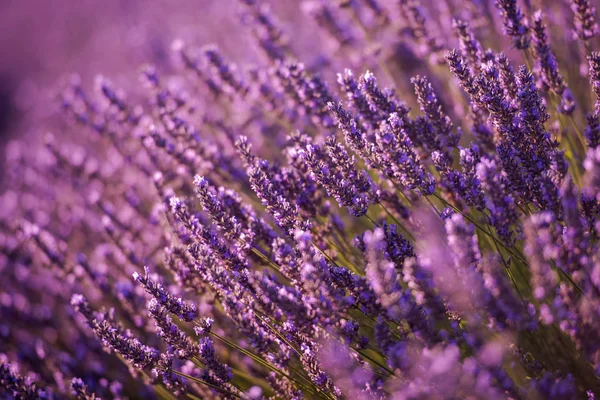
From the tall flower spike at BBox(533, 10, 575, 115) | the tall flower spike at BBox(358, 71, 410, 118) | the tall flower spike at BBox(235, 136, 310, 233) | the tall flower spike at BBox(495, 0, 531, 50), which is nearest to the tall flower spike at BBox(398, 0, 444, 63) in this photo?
the tall flower spike at BBox(495, 0, 531, 50)

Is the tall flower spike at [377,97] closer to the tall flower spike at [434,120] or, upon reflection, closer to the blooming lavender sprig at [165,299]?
the tall flower spike at [434,120]

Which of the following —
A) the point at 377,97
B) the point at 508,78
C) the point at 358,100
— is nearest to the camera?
the point at 508,78

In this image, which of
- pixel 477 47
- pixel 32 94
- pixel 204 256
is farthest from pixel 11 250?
pixel 32 94

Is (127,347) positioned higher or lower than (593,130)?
lower

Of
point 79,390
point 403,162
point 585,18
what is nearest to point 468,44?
point 585,18

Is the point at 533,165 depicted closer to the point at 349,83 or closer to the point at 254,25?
the point at 349,83

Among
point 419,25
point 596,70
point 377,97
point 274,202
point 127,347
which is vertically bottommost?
point 127,347

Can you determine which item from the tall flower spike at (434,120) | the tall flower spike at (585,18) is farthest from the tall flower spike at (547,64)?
the tall flower spike at (434,120)

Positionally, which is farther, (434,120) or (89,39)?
(89,39)

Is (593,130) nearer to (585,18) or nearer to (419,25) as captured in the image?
(585,18)
